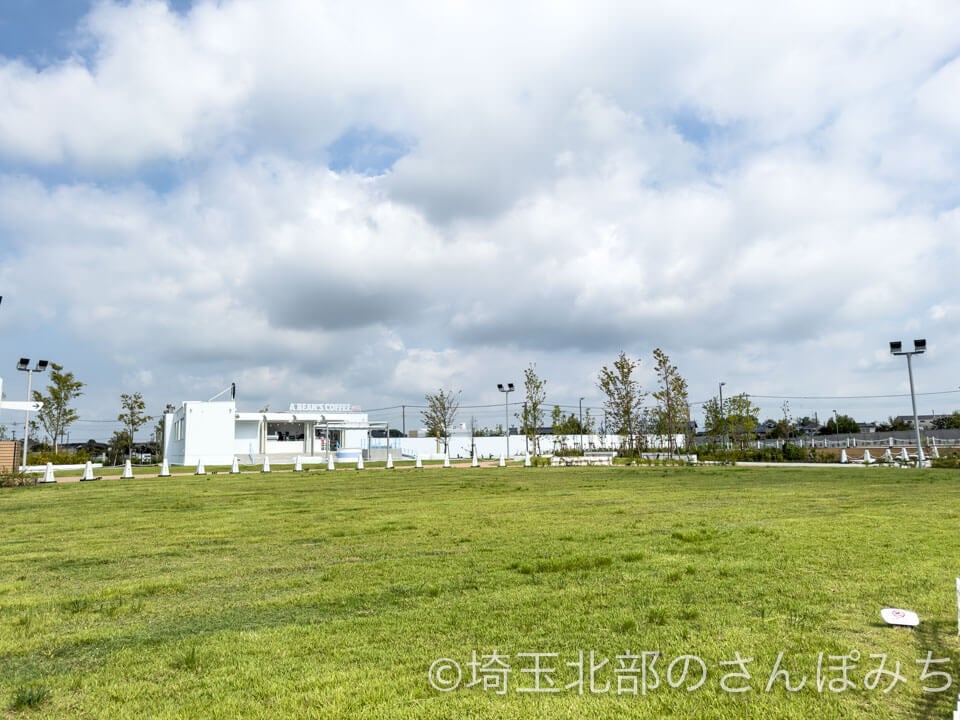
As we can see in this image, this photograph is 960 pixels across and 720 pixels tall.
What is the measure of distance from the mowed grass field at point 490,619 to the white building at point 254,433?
105 feet

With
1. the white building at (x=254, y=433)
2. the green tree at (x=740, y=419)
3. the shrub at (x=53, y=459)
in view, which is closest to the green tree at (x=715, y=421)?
the green tree at (x=740, y=419)

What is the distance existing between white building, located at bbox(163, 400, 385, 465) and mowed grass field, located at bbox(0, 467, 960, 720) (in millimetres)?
32002

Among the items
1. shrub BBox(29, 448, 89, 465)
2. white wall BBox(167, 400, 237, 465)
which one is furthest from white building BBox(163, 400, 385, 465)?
shrub BBox(29, 448, 89, 465)

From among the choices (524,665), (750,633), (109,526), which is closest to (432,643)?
(524,665)

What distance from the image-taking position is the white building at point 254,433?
133 feet

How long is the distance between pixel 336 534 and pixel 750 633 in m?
6.30

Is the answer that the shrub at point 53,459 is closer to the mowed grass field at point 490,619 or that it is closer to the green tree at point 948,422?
the mowed grass field at point 490,619

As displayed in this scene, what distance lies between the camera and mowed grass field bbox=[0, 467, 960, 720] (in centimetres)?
335

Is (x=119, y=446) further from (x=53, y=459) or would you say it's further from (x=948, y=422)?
(x=948, y=422)

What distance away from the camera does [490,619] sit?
4605 millimetres

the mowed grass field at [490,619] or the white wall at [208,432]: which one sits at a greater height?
the white wall at [208,432]

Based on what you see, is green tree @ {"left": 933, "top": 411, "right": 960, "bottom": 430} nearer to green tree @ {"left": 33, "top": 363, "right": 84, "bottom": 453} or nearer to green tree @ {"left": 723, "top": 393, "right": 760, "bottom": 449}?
green tree @ {"left": 723, "top": 393, "right": 760, "bottom": 449}

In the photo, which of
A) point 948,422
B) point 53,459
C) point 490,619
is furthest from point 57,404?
point 948,422

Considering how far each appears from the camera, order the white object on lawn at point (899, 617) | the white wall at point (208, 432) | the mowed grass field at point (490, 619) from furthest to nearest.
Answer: the white wall at point (208, 432) → the white object on lawn at point (899, 617) → the mowed grass field at point (490, 619)
